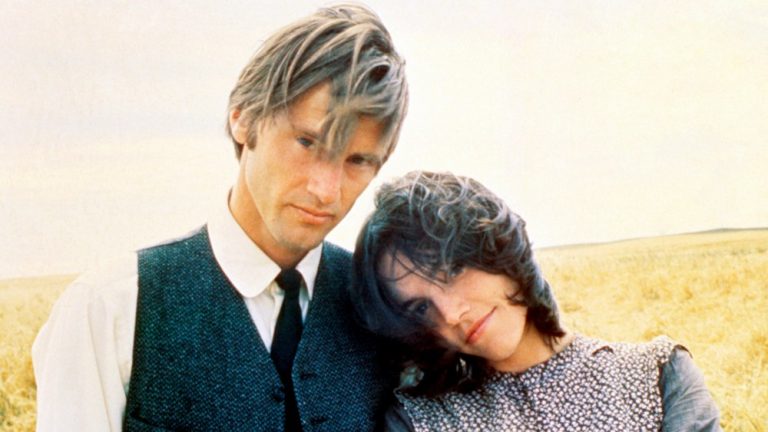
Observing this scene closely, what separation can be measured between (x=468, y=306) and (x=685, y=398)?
1.45 ft

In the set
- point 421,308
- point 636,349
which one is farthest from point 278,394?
point 636,349

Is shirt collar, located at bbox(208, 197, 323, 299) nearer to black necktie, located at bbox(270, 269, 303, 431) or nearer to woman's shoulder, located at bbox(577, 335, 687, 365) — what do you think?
black necktie, located at bbox(270, 269, 303, 431)

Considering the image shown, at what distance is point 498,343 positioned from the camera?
1.66 m

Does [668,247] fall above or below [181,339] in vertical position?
below

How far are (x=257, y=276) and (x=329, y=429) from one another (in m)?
0.32

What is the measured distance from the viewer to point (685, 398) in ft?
5.35

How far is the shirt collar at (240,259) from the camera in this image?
5.36 feet

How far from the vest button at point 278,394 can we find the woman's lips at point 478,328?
0.37 meters

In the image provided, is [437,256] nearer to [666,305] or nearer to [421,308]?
[421,308]

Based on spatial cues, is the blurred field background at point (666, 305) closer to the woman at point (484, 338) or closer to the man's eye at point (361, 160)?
the woman at point (484, 338)

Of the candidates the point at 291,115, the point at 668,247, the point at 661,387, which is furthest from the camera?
the point at 668,247

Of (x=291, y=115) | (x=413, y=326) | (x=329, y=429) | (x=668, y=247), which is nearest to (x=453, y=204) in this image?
(x=413, y=326)

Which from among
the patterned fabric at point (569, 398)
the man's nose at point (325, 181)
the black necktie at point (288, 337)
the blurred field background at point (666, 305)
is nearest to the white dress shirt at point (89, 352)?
the black necktie at point (288, 337)

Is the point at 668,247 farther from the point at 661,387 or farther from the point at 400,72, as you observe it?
the point at 400,72
